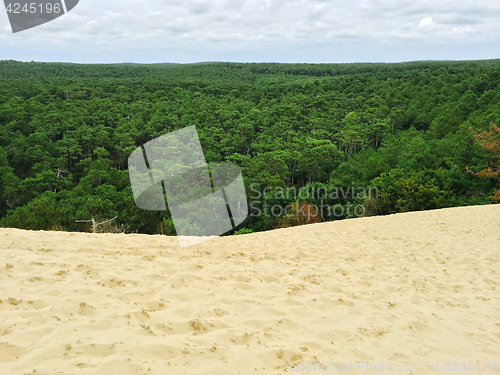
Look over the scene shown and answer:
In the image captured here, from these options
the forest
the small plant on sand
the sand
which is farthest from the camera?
the forest

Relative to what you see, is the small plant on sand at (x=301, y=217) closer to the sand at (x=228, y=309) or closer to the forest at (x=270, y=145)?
the forest at (x=270, y=145)

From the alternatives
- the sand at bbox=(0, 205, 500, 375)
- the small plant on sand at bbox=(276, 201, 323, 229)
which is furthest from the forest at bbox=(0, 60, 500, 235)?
the sand at bbox=(0, 205, 500, 375)

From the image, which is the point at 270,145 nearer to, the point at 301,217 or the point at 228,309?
the point at 301,217

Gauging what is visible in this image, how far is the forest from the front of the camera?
78.6 ft

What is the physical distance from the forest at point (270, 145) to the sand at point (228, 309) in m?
12.7

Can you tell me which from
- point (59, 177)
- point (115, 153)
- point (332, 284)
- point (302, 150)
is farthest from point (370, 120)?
point (332, 284)

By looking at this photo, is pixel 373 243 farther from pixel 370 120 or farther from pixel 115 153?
pixel 370 120

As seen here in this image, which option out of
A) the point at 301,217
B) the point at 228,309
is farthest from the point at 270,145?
the point at 228,309

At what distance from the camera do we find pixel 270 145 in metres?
Answer: 46.9

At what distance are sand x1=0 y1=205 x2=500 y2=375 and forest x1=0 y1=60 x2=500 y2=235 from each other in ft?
41.7

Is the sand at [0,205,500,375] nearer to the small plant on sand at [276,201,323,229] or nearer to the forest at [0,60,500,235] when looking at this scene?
the forest at [0,60,500,235]

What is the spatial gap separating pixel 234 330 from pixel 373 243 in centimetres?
648

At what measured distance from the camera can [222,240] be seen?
28.3 ft

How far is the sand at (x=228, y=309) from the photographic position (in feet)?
9.81
